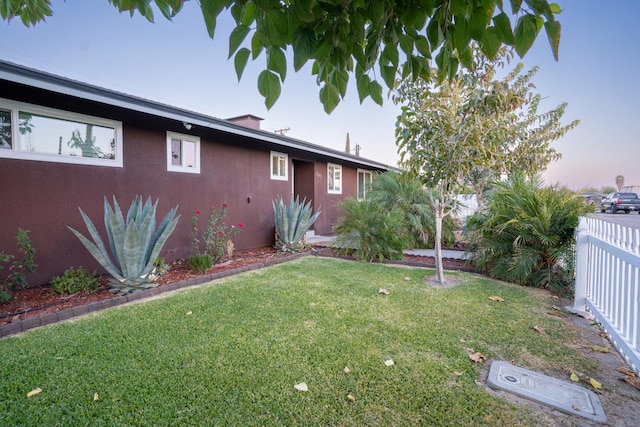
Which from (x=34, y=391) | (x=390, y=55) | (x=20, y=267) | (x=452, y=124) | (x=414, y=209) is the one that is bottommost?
(x=34, y=391)

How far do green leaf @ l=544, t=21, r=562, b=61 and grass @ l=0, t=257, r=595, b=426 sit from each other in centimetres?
197

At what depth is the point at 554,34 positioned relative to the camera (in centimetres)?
109

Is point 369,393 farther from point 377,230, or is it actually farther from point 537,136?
point 537,136

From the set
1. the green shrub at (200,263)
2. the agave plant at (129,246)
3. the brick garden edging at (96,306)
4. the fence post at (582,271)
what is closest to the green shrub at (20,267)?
the agave plant at (129,246)

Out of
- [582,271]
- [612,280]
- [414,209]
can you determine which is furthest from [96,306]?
[414,209]

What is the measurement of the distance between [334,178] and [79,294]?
931cm

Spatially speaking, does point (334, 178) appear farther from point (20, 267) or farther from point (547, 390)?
point (547, 390)

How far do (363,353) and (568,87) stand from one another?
9.13 metres

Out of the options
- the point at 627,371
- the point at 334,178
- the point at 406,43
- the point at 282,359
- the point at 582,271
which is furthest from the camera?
the point at 334,178

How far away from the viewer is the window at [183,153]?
6.40 metres

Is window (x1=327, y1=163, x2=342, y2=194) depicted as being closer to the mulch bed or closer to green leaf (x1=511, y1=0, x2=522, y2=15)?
the mulch bed

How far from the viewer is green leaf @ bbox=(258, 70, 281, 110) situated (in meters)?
1.21

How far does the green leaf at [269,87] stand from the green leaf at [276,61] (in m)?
0.03

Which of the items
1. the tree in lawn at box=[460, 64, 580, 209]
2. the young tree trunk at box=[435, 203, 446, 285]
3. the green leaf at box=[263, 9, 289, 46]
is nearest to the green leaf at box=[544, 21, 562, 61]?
the green leaf at box=[263, 9, 289, 46]
